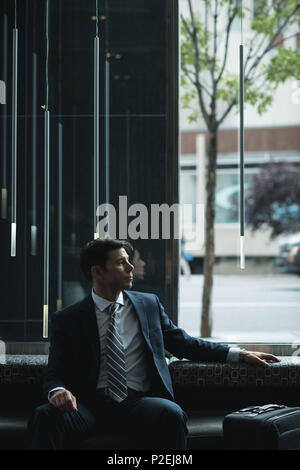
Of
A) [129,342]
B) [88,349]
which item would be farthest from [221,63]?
[88,349]

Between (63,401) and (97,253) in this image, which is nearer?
(63,401)

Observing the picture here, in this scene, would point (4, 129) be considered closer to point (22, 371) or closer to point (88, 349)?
point (22, 371)

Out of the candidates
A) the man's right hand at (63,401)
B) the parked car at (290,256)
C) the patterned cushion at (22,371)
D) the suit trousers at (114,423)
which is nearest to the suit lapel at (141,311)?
the suit trousers at (114,423)

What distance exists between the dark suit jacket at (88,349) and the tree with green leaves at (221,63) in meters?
2.52

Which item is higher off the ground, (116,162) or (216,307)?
(116,162)

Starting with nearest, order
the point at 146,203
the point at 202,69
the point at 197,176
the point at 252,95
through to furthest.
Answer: the point at 146,203 < the point at 252,95 < the point at 202,69 < the point at 197,176

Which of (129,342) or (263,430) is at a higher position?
(129,342)

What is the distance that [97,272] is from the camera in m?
3.09

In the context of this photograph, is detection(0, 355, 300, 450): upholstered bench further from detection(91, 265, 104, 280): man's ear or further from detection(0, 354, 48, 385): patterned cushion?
detection(91, 265, 104, 280): man's ear

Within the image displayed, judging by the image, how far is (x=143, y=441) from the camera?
9.37ft

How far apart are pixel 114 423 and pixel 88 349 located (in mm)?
344
